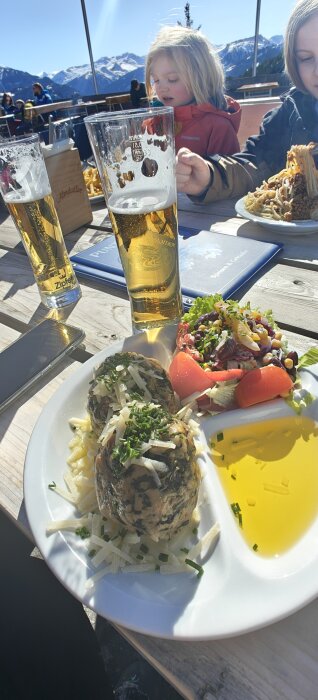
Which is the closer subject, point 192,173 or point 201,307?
point 201,307

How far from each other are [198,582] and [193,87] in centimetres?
→ 491

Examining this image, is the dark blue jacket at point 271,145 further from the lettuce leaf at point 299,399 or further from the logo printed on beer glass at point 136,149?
the lettuce leaf at point 299,399

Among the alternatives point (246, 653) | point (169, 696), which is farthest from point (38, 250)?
point (169, 696)

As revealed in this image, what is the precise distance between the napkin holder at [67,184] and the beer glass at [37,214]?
0.75 metres

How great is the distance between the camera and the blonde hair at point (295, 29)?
10.8 feet

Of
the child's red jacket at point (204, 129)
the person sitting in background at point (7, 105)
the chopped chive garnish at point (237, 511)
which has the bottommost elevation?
the chopped chive garnish at point (237, 511)

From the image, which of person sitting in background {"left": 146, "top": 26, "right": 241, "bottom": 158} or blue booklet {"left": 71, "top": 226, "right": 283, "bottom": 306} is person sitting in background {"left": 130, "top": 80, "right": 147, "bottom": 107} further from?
blue booklet {"left": 71, "top": 226, "right": 283, "bottom": 306}

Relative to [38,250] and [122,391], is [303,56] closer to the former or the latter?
[38,250]

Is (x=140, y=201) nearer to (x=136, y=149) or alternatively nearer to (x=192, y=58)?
(x=136, y=149)

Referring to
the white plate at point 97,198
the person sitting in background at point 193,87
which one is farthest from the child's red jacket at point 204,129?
the white plate at point 97,198

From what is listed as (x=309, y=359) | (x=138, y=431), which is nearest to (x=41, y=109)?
(x=309, y=359)

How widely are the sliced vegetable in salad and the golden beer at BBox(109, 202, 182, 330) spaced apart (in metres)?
0.21

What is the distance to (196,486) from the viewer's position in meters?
1.09

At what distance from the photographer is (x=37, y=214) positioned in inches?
78.5
